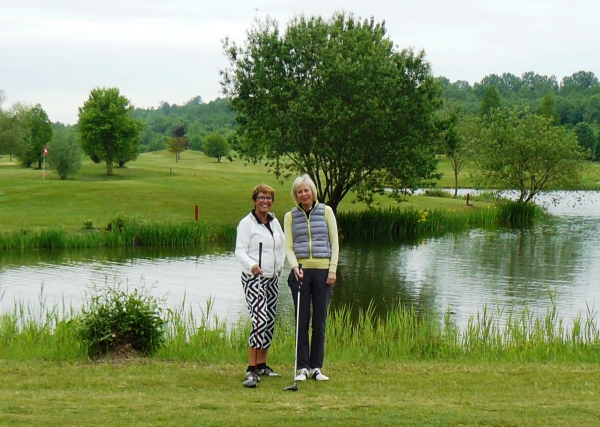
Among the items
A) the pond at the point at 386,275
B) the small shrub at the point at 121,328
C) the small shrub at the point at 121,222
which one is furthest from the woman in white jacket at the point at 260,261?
the small shrub at the point at 121,222

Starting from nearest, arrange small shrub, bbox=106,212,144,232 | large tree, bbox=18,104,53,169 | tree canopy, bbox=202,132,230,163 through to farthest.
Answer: small shrub, bbox=106,212,144,232 → large tree, bbox=18,104,53,169 → tree canopy, bbox=202,132,230,163

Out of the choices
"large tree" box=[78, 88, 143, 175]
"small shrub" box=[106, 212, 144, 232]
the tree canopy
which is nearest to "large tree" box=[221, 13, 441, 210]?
"small shrub" box=[106, 212, 144, 232]

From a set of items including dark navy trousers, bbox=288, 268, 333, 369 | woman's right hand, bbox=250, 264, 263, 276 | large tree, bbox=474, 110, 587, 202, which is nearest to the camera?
woman's right hand, bbox=250, 264, 263, 276

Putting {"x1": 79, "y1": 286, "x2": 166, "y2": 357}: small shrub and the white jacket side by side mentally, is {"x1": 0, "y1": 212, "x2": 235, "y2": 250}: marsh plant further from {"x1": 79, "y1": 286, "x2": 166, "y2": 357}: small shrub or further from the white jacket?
the white jacket

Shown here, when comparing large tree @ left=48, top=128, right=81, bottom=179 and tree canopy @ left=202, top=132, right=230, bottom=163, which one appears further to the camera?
tree canopy @ left=202, top=132, right=230, bottom=163

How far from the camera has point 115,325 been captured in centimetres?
1038

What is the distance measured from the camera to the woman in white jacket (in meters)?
8.85

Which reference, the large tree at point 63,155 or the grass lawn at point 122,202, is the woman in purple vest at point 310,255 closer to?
the grass lawn at point 122,202

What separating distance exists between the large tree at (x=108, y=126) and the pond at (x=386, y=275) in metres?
39.9

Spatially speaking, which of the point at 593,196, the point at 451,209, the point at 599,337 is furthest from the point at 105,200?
the point at 593,196

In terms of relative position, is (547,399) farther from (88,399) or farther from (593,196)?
(593,196)

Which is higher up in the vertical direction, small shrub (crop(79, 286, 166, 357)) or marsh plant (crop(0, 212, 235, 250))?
small shrub (crop(79, 286, 166, 357))

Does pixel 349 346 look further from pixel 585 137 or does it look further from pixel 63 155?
pixel 585 137

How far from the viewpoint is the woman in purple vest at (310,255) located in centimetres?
890
